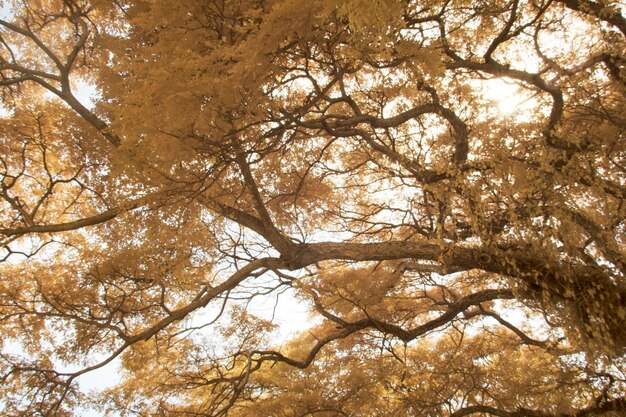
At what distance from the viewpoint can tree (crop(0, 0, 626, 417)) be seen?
9.13ft

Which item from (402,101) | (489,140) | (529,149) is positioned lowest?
(529,149)

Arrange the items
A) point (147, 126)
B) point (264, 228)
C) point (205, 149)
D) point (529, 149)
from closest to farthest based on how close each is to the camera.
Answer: point (147, 126), point (205, 149), point (529, 149), point (264, 228)

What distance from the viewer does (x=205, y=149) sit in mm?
3076

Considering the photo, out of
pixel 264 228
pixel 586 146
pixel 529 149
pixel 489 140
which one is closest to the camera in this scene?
pixel 586 146

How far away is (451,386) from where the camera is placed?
5211 millimetres

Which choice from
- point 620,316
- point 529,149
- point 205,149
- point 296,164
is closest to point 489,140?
point 529,149

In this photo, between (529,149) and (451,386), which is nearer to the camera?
(529,149)

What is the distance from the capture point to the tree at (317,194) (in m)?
2.78

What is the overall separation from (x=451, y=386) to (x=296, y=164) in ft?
12.7

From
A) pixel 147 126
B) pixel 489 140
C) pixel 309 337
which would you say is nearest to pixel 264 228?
pixel 147 126

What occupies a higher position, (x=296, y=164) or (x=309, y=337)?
(x=296, y=164)

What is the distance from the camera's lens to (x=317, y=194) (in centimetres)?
584

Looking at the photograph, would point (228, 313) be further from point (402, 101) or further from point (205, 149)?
point (402, 101)

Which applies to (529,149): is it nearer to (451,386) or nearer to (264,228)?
(264,228)
